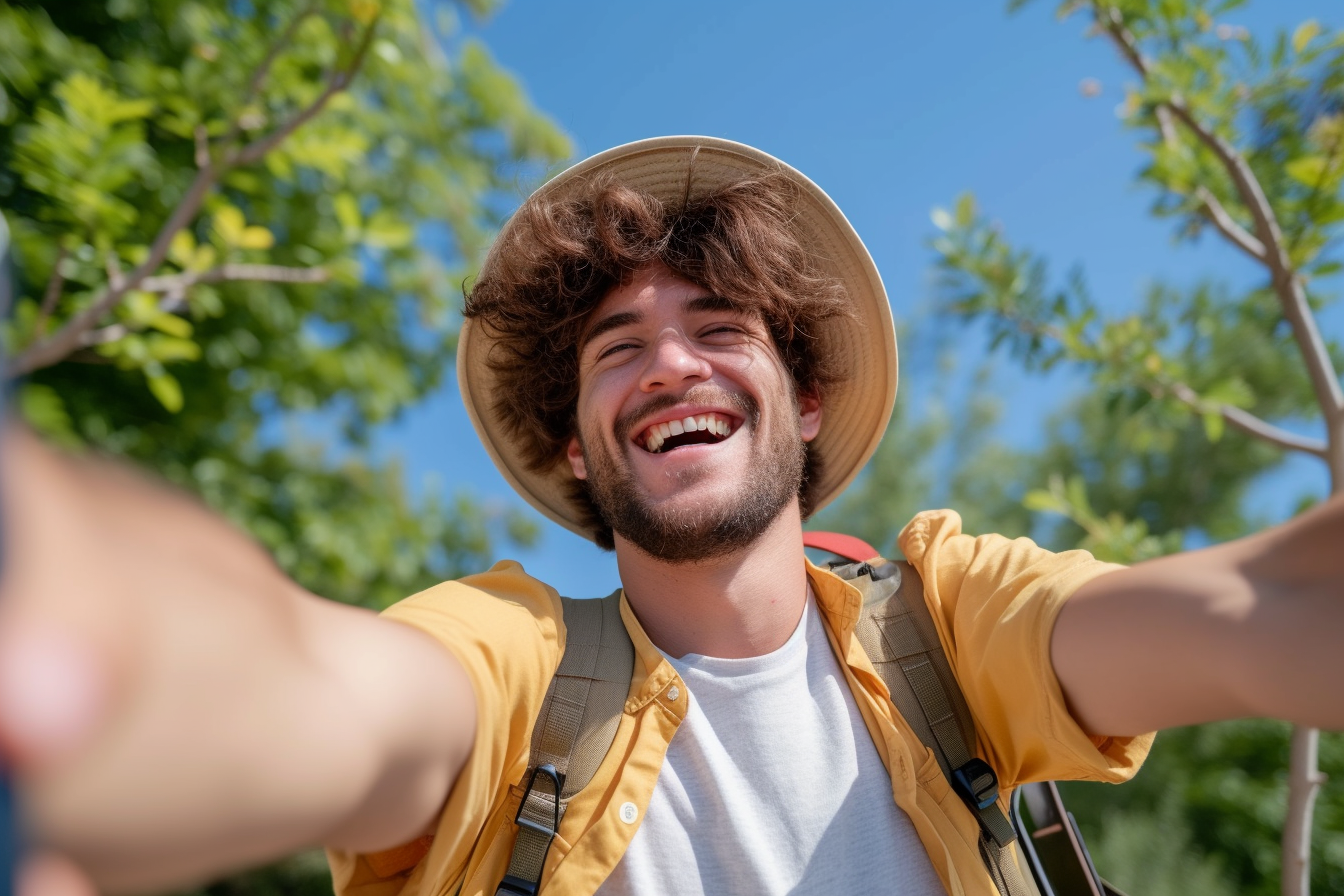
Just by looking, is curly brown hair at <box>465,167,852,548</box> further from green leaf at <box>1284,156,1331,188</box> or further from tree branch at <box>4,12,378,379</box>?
green leaf at <box>1284,156,1331,188</box>

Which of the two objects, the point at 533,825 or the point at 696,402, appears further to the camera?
the point at 696,402

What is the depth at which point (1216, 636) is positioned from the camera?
110 centimetres

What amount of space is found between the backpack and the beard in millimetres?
173

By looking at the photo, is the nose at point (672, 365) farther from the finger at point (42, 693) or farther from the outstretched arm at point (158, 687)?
the finger at point (42, 693)

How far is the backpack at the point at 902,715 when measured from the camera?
4.78 ft

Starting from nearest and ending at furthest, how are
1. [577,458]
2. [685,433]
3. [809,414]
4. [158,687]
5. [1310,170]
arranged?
[158,687], [685,433], [1310,170], [577,458], [809,414]

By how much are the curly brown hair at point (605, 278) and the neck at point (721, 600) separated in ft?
2.12

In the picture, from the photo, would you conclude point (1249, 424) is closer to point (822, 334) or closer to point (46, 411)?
point (822, 334)

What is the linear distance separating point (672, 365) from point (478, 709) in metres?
0.94

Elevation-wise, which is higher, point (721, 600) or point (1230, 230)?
point (1230, 230)

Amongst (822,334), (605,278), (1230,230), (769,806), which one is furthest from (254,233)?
(1230,230)

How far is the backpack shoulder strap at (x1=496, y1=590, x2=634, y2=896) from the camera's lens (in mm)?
1411

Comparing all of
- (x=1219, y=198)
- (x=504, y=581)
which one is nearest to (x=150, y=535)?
(x=504, y=581)

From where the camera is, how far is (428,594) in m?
1.43
